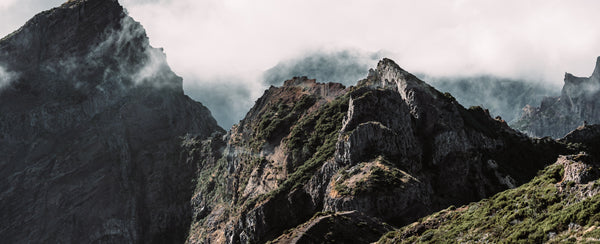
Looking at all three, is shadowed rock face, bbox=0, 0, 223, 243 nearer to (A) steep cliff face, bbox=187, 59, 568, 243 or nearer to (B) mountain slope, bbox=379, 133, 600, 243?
(A) steep cliff face, bbox=187, 59, 568, 243

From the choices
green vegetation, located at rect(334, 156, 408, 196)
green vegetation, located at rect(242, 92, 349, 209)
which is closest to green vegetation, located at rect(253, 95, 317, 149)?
green vegetation, located at rect(242, 92, 349, 209)

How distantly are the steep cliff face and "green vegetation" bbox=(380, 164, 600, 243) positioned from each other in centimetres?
1540

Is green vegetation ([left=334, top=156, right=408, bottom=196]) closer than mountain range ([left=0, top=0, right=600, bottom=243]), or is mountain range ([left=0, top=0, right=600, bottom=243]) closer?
mountain range ([left=0, top=0, right=600, bottom=243])

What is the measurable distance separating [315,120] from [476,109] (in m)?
54.2

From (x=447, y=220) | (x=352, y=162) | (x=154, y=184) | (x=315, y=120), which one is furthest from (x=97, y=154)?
(x=447, y=220)

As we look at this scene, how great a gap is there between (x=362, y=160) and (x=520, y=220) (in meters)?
55.4

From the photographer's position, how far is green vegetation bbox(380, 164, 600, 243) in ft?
114

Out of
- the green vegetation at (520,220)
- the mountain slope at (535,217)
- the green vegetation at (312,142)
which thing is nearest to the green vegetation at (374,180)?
the green vegetation at (312,142)

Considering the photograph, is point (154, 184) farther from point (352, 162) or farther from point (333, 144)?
point (352, 162)

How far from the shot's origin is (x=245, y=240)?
10200 centimetres

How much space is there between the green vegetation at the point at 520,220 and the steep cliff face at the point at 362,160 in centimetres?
1540

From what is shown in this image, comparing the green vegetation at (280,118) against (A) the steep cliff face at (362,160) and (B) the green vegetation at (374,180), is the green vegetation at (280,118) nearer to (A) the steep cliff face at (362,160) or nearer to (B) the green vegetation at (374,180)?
(A) the steep cliff face at (362,160)

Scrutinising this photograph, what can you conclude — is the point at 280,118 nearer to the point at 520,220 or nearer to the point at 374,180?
the point at 374,180

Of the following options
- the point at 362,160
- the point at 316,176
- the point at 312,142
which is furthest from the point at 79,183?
the point at 362,160
